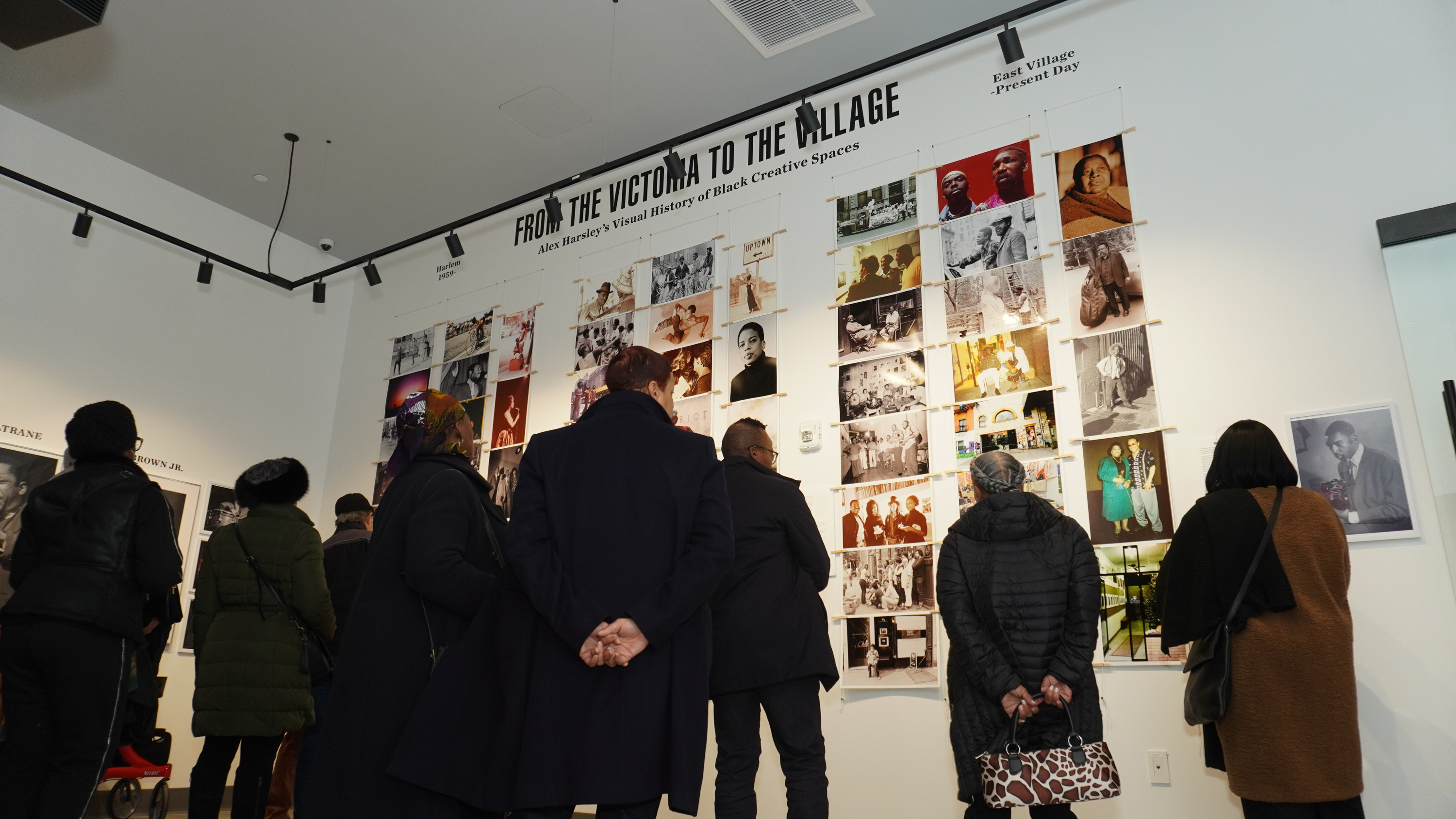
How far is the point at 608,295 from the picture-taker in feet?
19.8

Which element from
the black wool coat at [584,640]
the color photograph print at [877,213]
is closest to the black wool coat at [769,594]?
the black wool coat at [584,640]

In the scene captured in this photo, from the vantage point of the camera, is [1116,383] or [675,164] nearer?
[1116,383]

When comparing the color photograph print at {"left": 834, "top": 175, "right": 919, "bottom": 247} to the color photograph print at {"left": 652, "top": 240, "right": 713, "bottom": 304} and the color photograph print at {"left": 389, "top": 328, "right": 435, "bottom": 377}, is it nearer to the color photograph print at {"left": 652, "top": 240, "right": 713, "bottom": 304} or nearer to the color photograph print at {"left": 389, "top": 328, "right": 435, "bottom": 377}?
the color photograph print at {"left": 652, "top": 240, "right": 713, "bottom": 304}

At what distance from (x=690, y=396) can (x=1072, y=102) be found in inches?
99.5

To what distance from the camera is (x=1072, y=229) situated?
14.3 feet

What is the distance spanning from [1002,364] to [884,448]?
694 mm

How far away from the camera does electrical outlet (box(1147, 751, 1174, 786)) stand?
3.59 meters

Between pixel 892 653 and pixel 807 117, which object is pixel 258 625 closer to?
pixel 892 653

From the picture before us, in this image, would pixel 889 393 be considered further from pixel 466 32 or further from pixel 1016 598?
pixel 466 32

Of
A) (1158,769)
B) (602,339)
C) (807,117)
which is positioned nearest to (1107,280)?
(807,117)

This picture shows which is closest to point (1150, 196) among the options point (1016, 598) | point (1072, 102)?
point (1072, 102)

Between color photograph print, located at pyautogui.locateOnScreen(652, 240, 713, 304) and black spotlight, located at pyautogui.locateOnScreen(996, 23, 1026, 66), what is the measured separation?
1.96 meters

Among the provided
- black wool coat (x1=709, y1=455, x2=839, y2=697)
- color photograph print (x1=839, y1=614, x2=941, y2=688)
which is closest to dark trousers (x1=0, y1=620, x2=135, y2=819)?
black wool coat (x1=709, y1=455, x2=839, y2=697)

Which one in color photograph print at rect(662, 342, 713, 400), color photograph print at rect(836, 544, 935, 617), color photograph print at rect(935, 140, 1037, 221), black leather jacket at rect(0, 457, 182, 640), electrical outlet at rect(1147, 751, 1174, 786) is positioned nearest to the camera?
black leather jacket at rect(0, 457, 182, 640)
